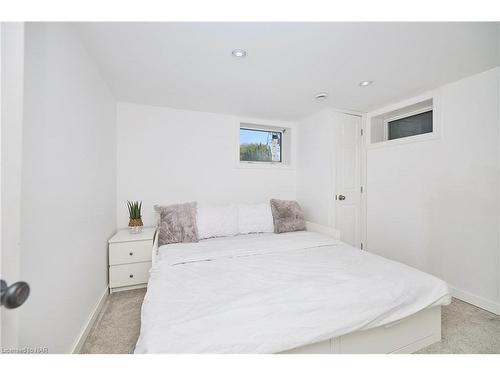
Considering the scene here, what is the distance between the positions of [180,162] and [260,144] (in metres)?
1.33

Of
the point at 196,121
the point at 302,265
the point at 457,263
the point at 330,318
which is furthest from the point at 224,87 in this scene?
the point at 457,263

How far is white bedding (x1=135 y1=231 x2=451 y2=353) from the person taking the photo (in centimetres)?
101

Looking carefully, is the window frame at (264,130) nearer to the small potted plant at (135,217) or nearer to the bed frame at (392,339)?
the small potted plant at (135,217)

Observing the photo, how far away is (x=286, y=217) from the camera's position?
2838 mm

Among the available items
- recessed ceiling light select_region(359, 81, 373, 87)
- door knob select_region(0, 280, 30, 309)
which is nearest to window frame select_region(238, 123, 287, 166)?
recessed ceiling light select_region(359, 81, 373, 87)

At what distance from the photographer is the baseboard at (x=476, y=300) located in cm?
190

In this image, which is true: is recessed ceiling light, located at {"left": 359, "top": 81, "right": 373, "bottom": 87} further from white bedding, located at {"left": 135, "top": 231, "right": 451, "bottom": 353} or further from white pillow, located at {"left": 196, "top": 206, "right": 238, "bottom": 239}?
white pillow, located at {"left": 196, "top": 206, "right": 238, "bottom": 239}

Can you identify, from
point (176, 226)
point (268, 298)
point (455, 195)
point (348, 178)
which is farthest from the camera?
point (348, 178)

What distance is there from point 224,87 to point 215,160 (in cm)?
111

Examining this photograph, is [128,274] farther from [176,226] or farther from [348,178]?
[348,178]

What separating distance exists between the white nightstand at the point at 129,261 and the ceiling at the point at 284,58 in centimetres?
166

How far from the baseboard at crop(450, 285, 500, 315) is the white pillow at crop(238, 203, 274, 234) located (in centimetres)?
202

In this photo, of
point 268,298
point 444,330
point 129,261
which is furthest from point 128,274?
point 444,330
